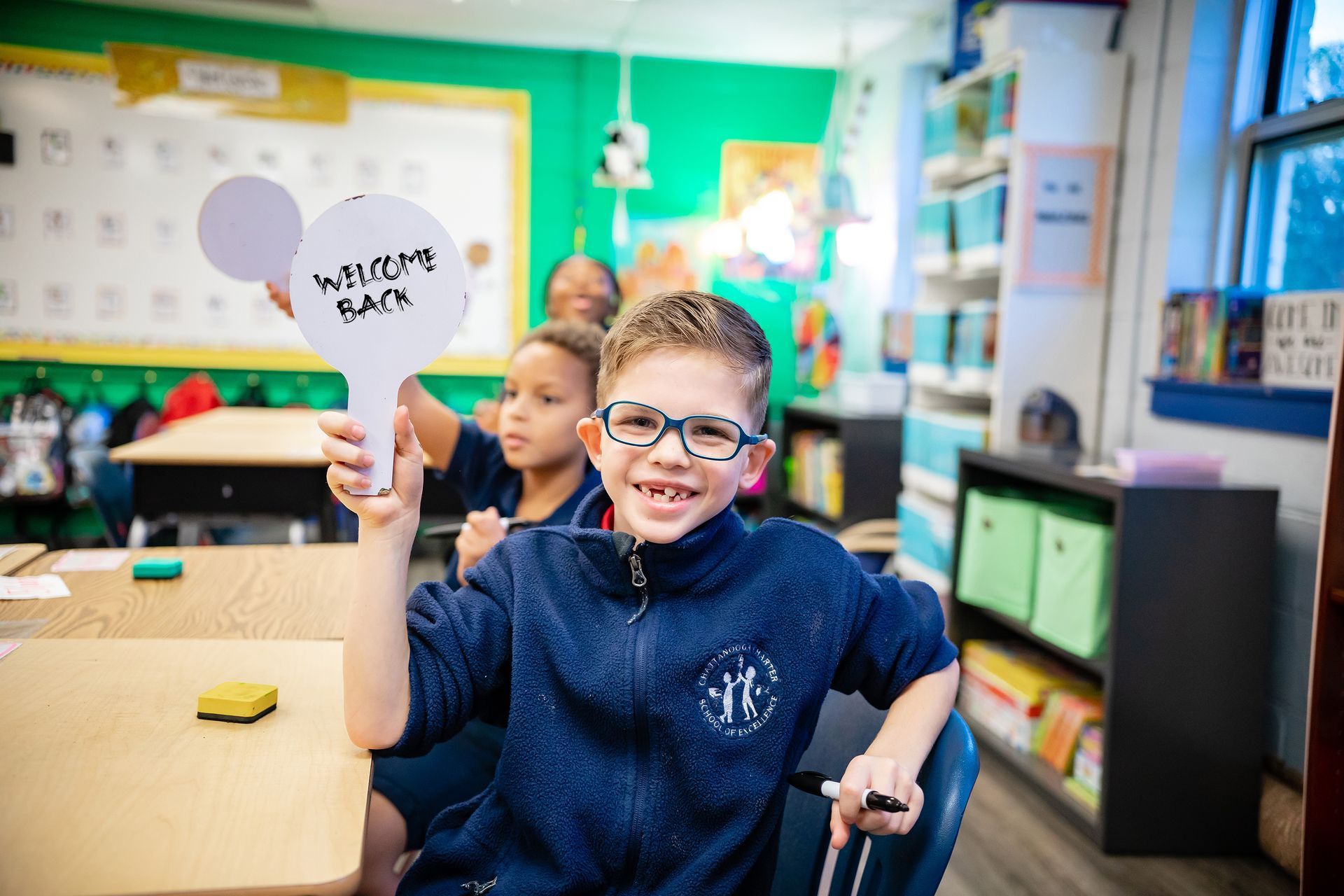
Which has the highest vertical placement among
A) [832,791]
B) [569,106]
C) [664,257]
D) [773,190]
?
[569,106]

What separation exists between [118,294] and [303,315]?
4872 millimetres

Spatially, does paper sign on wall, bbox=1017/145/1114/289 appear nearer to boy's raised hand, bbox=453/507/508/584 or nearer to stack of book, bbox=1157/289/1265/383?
stack of book, bbox=1157/289/1265/383

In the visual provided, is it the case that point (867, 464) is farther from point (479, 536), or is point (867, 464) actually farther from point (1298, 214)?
point (479, 536)

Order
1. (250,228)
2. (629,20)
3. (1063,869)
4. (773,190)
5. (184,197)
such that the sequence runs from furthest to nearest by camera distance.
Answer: (773,190)
(184,197)
(629,20)
(1063,869)
(250,228)

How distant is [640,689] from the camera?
0.98 m

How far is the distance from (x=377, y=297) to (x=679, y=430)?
0.33 metres

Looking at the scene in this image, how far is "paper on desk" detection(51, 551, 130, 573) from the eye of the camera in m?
1.51

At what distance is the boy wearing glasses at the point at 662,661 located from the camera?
965 mm

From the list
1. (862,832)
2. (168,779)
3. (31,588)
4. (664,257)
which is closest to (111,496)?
(31,588)

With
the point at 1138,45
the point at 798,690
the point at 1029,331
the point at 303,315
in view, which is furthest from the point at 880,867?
the point at 1138,45

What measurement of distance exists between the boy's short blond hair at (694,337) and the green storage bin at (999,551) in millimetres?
1836

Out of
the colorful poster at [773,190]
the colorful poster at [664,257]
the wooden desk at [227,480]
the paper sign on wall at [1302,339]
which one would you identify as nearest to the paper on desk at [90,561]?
the wooden desk at [227,480]

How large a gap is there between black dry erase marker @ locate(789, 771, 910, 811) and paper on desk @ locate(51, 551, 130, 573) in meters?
1.20

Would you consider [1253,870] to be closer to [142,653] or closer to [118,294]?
[142,653]
